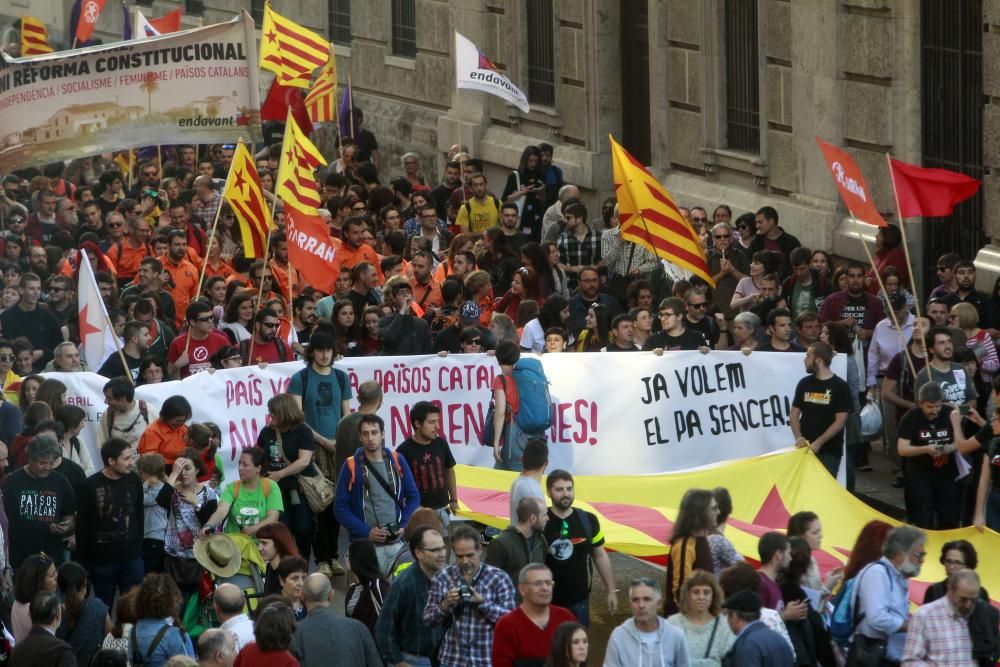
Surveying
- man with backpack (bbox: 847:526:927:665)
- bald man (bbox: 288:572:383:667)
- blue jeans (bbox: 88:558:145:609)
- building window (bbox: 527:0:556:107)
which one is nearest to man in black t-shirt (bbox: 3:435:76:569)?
blue jeans (bbox: 88:558:145:609)

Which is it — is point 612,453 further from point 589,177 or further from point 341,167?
point 341,167

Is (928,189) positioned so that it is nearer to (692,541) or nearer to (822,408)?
(822,408)

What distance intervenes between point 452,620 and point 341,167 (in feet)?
51.8

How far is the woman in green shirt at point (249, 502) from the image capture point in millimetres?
11031

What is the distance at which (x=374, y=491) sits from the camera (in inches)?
437

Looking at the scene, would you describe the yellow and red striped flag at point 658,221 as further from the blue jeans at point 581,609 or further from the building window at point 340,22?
the building window at point 340,22

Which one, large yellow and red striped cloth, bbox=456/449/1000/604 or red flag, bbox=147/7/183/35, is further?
red flag, bbox=147/7/183/35

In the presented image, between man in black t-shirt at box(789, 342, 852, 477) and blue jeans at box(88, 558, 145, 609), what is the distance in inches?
167

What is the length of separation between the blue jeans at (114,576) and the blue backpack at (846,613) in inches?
153

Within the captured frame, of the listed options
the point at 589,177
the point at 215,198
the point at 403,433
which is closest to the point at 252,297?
the point at 403,433

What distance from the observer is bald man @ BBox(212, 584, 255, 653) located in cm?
920

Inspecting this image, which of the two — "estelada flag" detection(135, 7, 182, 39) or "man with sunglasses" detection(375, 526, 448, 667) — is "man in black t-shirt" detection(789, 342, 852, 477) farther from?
"estelada flag" detection(135, 7, 182, 39)

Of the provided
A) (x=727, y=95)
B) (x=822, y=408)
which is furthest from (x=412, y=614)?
(x=727, y=95)

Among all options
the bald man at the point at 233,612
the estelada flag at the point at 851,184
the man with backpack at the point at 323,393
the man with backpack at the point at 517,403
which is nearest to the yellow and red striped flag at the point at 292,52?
the estelada flag at the point at 851,184
